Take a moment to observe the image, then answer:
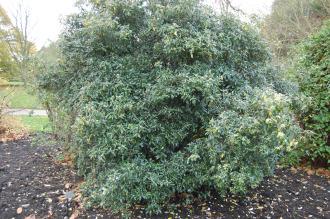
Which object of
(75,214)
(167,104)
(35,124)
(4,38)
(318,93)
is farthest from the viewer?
(4,38)

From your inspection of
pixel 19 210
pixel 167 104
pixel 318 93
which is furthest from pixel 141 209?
pixel 318 93

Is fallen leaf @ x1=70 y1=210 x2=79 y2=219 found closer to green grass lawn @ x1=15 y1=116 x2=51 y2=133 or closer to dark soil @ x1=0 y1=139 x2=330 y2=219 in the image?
dark soil @ x1=0 y1=139 x2=330 y2=219

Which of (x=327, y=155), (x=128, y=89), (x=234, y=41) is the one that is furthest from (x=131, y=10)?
(x=327, y=155)

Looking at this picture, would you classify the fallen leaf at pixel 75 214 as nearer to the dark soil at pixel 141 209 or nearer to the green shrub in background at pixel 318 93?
the dark soil at pixel 141 209

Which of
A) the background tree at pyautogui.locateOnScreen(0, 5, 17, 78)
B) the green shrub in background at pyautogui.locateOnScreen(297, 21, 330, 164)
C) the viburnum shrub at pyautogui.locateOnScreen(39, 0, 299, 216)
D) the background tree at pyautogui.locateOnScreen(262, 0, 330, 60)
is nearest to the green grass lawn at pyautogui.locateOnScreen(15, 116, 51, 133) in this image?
the viburnum shrub at pyautogui.locateOnScreen(39, 0, 299, 216)

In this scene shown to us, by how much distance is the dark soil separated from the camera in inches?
116

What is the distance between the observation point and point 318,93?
156 inches

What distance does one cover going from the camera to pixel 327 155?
404cm

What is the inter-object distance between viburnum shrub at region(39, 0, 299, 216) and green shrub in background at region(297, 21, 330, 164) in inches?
43.4

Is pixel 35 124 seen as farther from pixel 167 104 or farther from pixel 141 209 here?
pixel 167 104

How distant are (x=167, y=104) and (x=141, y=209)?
1083 mm

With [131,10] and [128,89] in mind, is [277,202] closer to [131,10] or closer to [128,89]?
[128,89]

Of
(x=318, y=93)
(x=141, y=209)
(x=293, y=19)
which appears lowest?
(x=141, y=209)

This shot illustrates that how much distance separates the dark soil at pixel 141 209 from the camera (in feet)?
9.70
